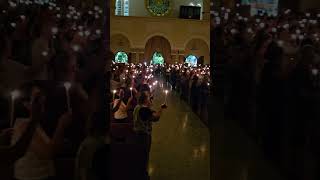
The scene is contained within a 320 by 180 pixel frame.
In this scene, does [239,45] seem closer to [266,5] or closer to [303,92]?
[266,5]

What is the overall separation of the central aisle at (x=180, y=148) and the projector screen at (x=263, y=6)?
3.05 m

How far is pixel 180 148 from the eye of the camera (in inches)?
336

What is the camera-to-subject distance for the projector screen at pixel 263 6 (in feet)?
13.5

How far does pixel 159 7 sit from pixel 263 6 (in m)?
22.5

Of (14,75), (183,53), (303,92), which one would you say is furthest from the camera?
(183,53)

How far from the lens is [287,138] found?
407cm

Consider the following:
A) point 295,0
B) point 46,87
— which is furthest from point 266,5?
point 46,87

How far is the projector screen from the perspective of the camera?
4.12 m

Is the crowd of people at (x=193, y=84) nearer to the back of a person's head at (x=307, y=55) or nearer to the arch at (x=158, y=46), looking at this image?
the arch at (x=158, y=46)

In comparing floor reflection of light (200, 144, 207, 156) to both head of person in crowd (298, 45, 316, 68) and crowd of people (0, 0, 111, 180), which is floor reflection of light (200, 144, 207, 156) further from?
crowd of people (0, 0, 111, 180)

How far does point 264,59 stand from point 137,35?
60.5ft

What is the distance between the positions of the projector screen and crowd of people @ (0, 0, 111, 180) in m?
1.45

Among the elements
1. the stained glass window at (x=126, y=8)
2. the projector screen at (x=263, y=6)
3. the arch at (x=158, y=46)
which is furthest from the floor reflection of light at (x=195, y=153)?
the stained glass window at (x=126, y=8)

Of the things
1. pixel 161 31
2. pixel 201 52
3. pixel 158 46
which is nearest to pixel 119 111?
pixel 201 52
